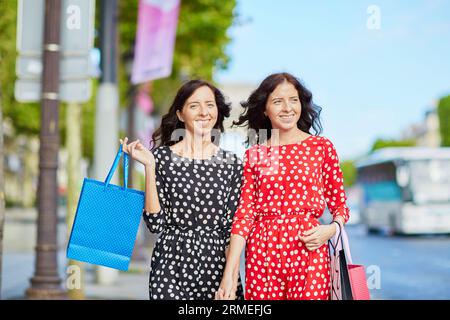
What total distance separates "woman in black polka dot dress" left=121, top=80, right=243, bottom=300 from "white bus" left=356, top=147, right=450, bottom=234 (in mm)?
22892

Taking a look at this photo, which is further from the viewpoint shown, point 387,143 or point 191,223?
point 387,143

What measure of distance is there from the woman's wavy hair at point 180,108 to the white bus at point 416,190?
22.7 meters

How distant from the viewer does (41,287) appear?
8.09 meters

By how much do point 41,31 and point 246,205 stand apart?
5405 mm

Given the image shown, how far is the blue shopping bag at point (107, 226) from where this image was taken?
3.19 metres

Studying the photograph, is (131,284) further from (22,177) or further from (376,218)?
(22,177)

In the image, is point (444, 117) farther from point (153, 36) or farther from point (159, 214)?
point (159, 214)

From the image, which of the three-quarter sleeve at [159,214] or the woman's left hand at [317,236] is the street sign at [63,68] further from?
the woman's left hand at [317,236]

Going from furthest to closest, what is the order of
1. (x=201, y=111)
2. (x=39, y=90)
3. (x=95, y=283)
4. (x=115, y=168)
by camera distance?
(x=95, y=283), (x=39, y=90), (x=201, y=111), (x=115, y=168)

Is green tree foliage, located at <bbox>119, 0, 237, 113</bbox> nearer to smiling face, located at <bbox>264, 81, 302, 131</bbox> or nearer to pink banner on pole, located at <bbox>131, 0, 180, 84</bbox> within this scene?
pink banner on pole, located at <bbox>131, 0, 180, 84</bbox>

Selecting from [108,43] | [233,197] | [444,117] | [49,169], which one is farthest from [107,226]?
[444,117]

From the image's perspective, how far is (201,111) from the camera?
3322 mm

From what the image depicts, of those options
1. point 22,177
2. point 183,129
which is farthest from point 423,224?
point 22,177

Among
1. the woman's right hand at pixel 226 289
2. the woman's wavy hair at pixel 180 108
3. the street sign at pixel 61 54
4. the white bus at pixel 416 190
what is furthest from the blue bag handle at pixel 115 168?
the white bus at pixel 416 190
